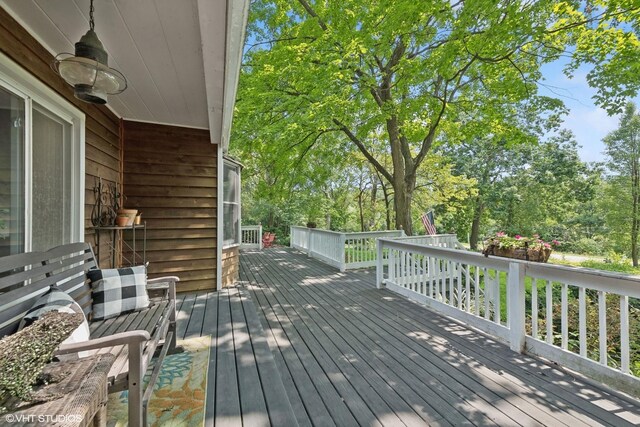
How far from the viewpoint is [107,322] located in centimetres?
197

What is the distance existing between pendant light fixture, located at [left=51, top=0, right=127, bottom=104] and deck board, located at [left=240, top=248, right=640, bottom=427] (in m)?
2.37

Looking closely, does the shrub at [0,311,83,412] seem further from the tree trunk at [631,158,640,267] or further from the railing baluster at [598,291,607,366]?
the tree trunk at [631,158,640,267]

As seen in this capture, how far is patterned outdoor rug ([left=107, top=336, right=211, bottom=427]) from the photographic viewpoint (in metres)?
1.63

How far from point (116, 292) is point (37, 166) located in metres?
1.11

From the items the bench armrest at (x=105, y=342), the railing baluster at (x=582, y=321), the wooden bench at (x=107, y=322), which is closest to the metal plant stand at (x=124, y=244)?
the wooden bench at (x=107, y=322)

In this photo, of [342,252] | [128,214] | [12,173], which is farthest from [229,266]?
[12,173]

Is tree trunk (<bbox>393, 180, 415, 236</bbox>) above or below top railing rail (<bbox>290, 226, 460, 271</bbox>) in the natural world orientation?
above

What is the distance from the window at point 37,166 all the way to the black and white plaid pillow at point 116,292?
1.67 ft

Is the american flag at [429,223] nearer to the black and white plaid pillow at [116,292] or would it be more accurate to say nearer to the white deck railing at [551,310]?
the white deck railing at [551,310]

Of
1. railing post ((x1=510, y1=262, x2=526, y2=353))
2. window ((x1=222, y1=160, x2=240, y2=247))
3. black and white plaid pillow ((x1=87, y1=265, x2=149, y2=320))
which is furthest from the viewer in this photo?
window ((x1=222, y1=160, x2=240, y2=247))

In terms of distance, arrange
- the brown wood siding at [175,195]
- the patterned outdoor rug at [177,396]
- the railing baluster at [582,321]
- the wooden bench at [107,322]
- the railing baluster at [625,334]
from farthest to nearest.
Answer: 1. the brown wood siding at [175,195]
2. the railing baluster at [582,321]
3. the railing baluster at [625,334]
4. the patterned outdoor rug at [177,396]
5. the wooden bench at [107,322]

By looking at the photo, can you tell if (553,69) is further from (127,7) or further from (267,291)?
(127,7)

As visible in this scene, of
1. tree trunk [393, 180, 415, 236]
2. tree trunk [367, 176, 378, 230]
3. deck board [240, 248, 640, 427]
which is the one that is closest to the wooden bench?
deck board [240, 248, 640, 427]

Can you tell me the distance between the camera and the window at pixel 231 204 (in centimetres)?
479
